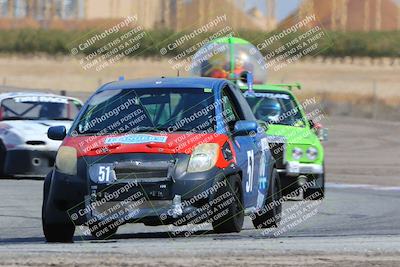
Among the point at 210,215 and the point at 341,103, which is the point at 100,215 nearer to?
the point at 210,215

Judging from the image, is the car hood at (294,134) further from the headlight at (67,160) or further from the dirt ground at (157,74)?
the dirt ground at (157,74)

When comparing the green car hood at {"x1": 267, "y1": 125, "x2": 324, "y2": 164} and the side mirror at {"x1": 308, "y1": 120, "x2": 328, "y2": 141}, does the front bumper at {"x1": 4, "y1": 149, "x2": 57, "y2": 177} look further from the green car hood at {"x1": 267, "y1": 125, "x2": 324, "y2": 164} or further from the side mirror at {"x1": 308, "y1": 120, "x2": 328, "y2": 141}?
the green car hood at {"x1": 267, "y1": 125, "x2": 324, "y2": 164}

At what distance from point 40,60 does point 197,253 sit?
2302 inches

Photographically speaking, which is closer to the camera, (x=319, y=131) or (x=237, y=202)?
(x=237, y=202)

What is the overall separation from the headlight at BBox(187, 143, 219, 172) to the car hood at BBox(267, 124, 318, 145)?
6.17 metres

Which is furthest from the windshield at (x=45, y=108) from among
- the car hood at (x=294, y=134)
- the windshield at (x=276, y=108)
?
the car hood at (x=294, y=134)

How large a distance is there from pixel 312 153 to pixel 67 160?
290 inches

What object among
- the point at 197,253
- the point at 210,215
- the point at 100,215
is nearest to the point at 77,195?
the point at 100,215

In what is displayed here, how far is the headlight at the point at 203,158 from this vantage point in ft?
39.2

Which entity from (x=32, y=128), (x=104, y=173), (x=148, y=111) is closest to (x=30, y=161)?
(x=32, y=128)

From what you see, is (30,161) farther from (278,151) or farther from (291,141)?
(278,151)

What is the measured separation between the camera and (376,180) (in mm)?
24406

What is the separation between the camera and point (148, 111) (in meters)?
12.7

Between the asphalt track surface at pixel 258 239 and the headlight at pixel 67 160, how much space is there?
0.66 meters
